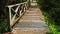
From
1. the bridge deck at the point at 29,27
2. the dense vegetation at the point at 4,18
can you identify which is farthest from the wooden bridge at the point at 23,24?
the dense vegetation at the point at 4,18

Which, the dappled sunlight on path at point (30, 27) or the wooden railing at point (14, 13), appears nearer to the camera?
the dappled sunlight on path at point (30, 27)

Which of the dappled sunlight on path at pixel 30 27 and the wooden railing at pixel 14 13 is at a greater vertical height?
the wooden railing at pixel 14 13

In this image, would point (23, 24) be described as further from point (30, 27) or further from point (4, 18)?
point (4, 18)

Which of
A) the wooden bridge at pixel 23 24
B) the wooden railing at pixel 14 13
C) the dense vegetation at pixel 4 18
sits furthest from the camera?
the wooden railing at pixel 14 13

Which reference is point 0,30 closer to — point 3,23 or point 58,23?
point 3,23

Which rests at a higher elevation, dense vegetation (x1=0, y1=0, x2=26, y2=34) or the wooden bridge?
dense vegetation (x1=0, y1=0, x2=26, y2=34)

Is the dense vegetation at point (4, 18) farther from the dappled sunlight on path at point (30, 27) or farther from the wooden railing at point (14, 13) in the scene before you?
the dappled sunlight on path at point (30, 27)

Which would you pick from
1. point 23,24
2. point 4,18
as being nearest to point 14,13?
point 23,24

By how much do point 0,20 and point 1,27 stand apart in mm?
595

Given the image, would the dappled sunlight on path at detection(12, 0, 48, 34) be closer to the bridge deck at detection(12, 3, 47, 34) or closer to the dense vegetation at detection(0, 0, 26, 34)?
the bridge deck at detection(12, 3, 47, 34)

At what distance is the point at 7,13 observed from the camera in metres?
6.91

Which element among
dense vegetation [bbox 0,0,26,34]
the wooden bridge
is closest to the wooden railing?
the wooden bridge

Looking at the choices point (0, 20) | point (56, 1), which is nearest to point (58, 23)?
point (56, 1)

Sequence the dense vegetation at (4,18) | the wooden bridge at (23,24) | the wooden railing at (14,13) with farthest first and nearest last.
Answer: the wooden railing at (14,13)
the wooden bridge at (23,24)
the dense vegetation at (4,18)
